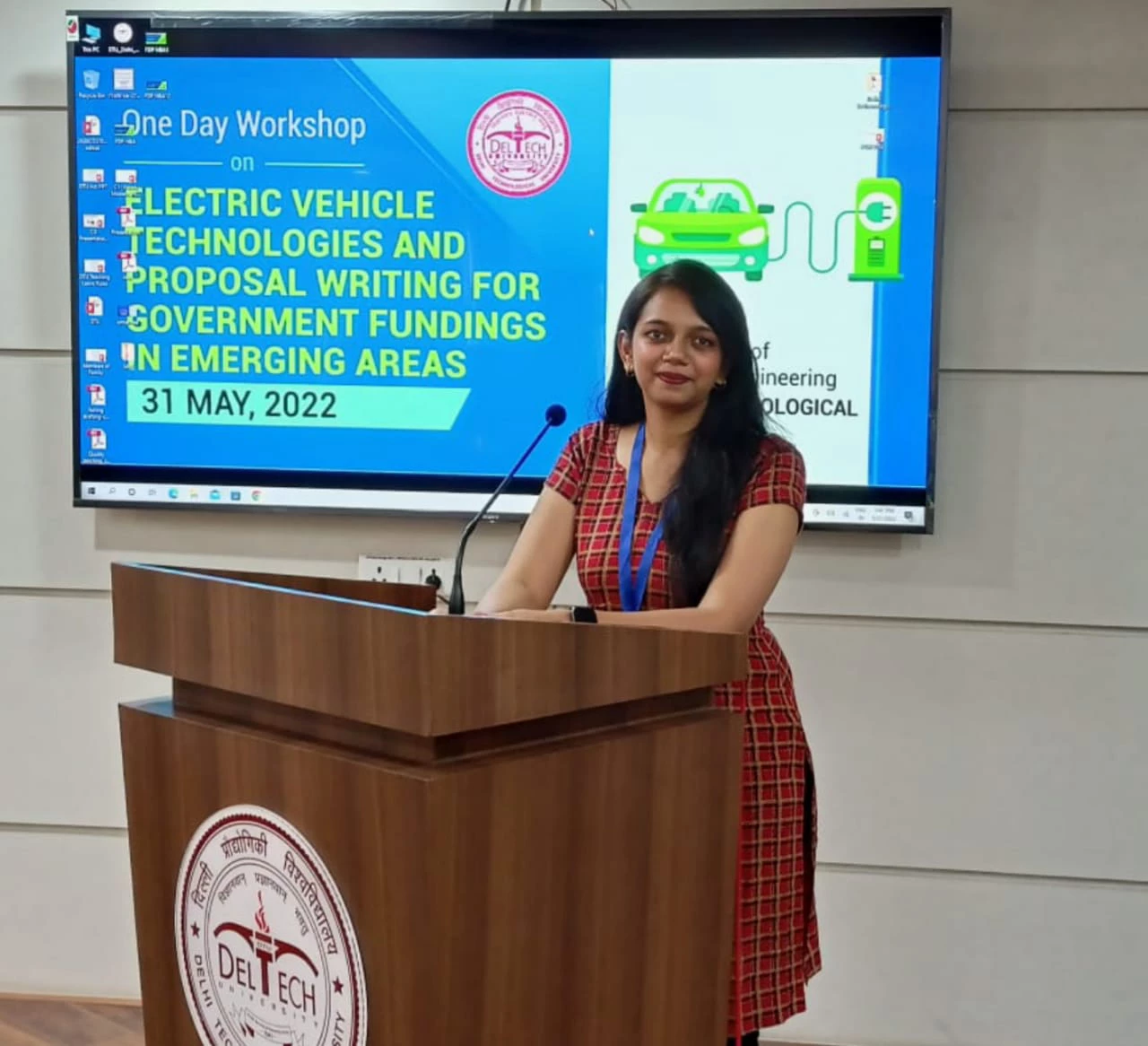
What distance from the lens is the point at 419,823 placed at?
3.15 feet

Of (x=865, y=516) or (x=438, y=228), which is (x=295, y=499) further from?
(x=865, y=516)

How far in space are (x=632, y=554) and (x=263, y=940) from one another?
2.39ft

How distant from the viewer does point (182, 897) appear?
1.16m

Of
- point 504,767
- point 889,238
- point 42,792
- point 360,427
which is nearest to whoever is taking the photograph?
point 504,767

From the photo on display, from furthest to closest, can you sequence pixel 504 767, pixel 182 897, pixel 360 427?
pixel 360 427 → pixel 182 897 → pixel 504 767

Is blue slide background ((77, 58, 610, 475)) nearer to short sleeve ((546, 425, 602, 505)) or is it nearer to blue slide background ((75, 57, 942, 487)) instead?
blue slide background ((75, 57, 942, 487))

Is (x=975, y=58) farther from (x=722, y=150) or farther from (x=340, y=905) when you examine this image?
(x=340, y=905)

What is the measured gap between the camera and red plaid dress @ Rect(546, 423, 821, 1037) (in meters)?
1.62

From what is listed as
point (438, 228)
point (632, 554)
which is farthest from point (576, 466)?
point (438, 228)

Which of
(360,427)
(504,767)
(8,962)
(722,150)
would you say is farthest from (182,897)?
(8,962)

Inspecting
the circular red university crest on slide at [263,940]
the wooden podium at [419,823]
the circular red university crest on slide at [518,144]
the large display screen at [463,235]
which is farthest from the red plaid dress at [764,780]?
the circular red university crest on slide at [518,144]

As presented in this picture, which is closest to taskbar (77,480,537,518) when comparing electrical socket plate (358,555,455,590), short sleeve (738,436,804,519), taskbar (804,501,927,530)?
electrical socket plate (358,555,455,590)

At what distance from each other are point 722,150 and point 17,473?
1.67 m

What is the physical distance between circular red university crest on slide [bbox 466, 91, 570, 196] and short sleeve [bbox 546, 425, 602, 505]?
0.89m
